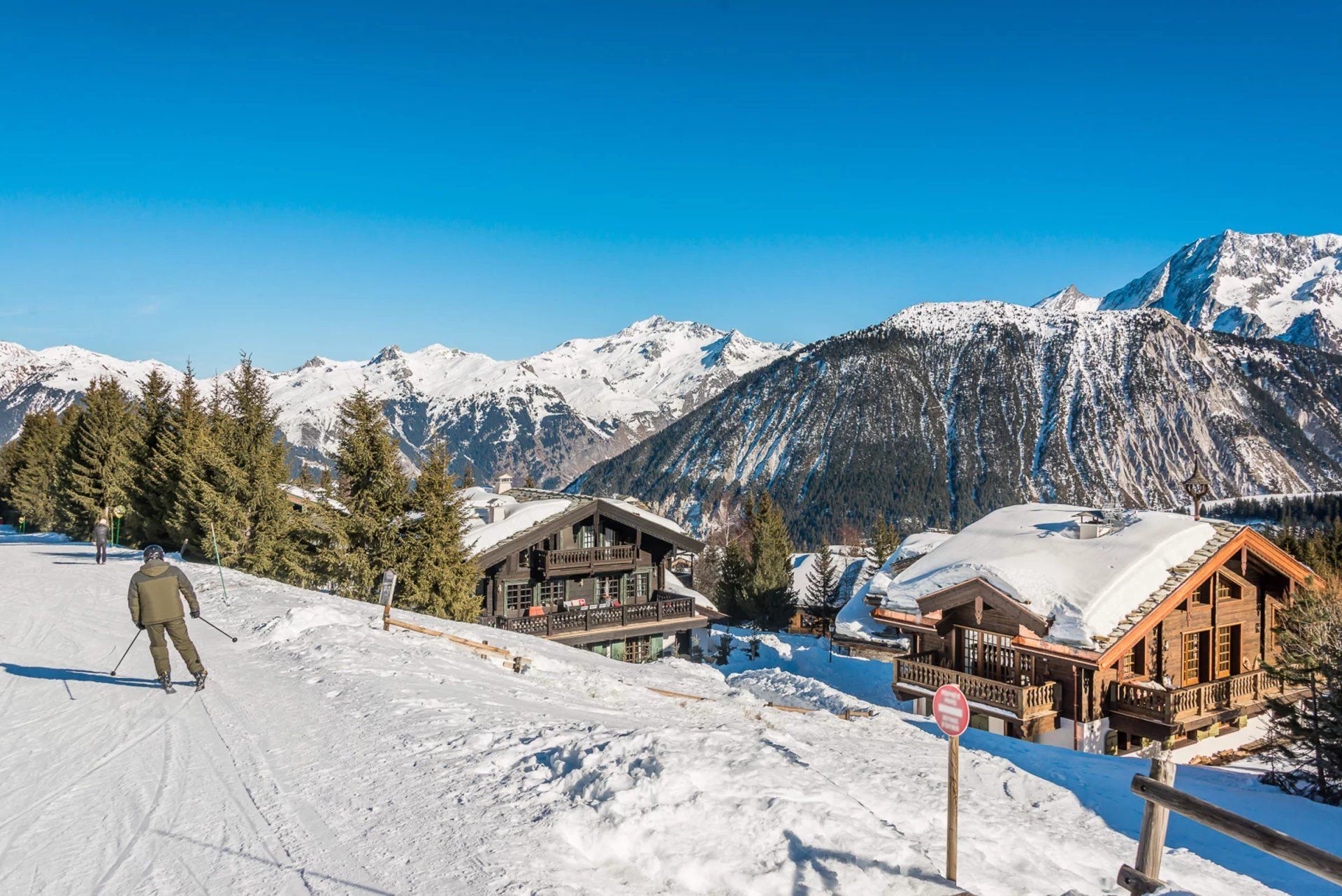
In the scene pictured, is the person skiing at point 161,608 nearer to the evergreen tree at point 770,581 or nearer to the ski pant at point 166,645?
the ski pant at point 166,645

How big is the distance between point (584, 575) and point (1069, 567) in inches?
768

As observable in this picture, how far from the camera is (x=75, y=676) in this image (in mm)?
11523

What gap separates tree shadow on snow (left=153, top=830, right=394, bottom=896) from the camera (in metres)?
5.66

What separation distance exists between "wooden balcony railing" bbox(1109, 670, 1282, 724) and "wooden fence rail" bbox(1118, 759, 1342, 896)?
14751mm

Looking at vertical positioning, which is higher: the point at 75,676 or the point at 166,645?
the point at 166,645

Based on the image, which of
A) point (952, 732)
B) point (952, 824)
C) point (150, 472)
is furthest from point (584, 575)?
point (952, 824)

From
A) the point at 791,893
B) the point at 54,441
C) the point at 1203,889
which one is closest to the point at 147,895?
the point at 791,893

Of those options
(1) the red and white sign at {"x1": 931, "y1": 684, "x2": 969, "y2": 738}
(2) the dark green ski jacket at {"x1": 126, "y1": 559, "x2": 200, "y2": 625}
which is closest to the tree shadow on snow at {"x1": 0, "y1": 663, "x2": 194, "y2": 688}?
(2) the dark green ski jacket at {"x1": 126, "y1": 559, "x2": 200, "y2": 625}

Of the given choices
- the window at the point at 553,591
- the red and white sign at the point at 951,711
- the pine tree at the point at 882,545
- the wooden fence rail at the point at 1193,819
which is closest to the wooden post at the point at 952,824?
the red and white sign at the point at 951,711

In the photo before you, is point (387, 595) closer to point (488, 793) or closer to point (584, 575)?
point (488, 793)

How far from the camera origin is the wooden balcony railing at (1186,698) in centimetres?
1894

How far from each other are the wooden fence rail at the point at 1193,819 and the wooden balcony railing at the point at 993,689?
1190cm

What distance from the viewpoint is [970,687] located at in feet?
68.9

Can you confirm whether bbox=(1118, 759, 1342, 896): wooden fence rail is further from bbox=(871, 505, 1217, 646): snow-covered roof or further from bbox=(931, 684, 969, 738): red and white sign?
bbox=(871, 505, 1217, 646): snow-covered roof
